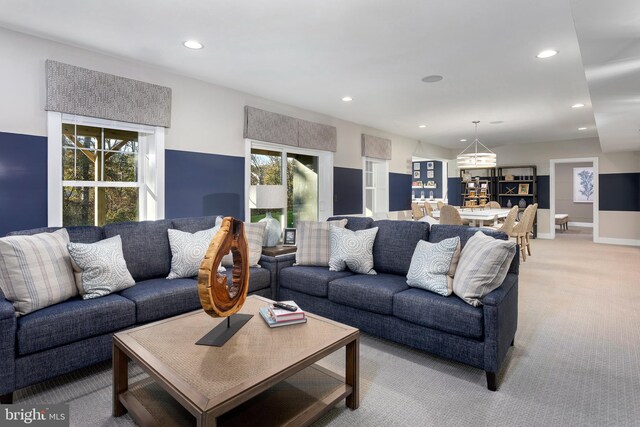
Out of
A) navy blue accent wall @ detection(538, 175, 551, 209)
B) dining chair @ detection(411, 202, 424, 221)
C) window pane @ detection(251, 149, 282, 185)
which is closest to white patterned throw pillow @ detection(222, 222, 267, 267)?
window pane @ detection(251, 149, 282, 185)

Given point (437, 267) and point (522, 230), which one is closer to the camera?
point (437, 267)

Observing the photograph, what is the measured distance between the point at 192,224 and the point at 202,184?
0.86 metres

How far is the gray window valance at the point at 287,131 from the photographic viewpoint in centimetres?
443

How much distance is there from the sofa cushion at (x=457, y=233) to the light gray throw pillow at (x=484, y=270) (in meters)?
0.32

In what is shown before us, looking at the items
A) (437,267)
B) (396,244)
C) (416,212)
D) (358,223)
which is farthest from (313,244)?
(416,212)

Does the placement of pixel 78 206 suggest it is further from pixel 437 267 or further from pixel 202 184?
pixel 437 267

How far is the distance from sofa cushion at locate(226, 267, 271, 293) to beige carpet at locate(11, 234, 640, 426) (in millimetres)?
1000

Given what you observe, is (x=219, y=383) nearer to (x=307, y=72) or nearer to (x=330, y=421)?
(x=330, y=421)

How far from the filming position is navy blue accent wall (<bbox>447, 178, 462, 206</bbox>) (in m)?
9.89

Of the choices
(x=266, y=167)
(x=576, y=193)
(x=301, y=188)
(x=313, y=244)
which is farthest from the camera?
(x=576, y=193)

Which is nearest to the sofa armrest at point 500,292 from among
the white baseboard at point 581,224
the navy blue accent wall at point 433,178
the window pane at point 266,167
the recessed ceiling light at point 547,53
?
the recessed ceiling light at point 547,53

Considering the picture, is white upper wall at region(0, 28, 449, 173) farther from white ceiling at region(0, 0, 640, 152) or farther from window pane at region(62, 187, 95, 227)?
window pane at region(62, 187, 95, 227)

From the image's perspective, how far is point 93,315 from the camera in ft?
7.16

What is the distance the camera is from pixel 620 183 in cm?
792
